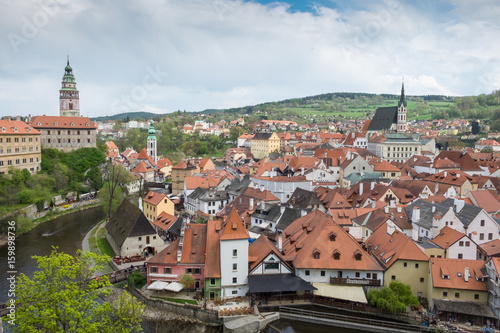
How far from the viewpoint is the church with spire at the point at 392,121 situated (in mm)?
109000

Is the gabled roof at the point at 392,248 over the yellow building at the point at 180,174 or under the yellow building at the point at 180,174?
under

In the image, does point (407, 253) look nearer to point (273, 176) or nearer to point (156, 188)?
point (273, 176)

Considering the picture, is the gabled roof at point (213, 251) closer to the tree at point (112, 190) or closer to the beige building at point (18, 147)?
the tree at point (112, 190)

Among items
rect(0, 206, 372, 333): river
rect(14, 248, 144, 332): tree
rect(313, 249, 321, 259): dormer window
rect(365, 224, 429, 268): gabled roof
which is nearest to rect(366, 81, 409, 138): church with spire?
rect(0, 206, 372, 333): river

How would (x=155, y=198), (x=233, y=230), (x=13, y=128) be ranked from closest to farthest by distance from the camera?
(x=233, y=230), (x=155, y=198), (x=13, y=128)

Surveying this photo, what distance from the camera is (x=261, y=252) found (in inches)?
1223

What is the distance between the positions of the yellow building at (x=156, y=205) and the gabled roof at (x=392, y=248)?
2628cm

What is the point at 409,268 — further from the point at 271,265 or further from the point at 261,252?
the point at 261,252

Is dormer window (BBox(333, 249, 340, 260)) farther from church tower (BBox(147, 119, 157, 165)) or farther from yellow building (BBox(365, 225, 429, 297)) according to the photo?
church tower (BBox(147, 119, 157, 165))

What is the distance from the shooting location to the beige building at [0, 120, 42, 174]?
61.0 meters

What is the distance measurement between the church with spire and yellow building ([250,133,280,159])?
83.6 ft

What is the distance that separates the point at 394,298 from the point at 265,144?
90.7m

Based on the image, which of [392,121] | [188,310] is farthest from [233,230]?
[392,121]

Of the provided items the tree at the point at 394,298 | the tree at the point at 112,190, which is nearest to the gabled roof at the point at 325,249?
the tree at the point at 394,298
